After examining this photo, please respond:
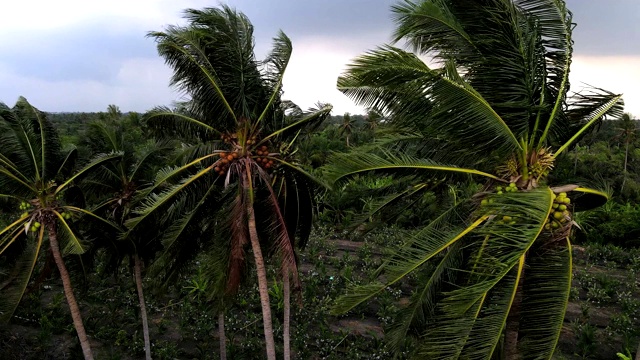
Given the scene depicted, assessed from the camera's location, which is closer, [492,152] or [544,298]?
[544,298]

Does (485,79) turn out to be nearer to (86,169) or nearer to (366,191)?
(366,191)

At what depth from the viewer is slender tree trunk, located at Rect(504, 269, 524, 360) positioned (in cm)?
534

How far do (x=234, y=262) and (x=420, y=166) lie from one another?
137 inches

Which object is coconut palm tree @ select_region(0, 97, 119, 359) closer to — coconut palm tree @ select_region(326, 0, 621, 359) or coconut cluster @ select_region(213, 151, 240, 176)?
coconut cluster @ select_region(213, 151, 240, 176)

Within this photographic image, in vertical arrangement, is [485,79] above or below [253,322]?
above

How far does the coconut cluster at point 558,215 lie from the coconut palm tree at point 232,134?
415 cm

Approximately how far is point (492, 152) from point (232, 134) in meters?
4.42

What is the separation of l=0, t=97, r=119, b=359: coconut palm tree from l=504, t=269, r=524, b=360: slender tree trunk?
23.2 ft

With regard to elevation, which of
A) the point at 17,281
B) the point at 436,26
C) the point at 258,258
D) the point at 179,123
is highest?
the point at 436,26

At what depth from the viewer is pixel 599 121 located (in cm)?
618

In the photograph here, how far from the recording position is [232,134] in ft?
25.8

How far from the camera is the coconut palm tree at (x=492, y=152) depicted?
16.4 feet

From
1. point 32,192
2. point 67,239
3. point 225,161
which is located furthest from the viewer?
point 32,192

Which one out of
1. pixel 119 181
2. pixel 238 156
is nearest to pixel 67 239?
pixel 119 181
